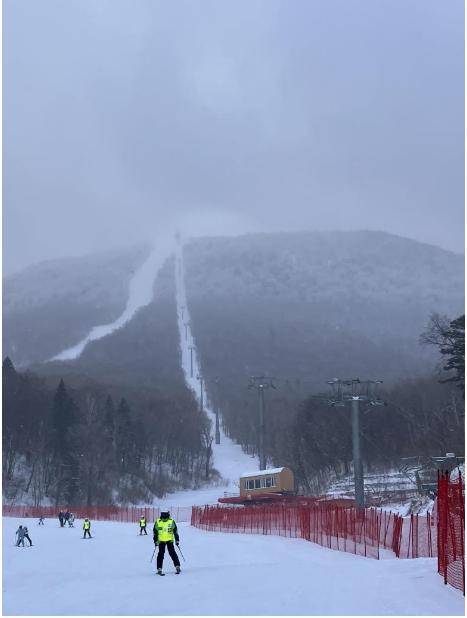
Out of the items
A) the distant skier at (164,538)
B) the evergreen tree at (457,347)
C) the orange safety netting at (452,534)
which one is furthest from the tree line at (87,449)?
the orange safety netting at (452,534)

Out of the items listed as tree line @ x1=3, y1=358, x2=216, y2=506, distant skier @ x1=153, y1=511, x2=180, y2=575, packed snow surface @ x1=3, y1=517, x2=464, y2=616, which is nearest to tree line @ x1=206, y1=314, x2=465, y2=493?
tree line @ x1=3, y1=358, x2=216, y2=506

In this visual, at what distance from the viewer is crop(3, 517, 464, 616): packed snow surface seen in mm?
12508

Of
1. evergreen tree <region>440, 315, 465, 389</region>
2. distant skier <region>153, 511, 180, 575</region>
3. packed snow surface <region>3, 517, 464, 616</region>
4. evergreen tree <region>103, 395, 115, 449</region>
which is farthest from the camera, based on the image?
evergreen tree <region>103, 395, 115, 449</region>

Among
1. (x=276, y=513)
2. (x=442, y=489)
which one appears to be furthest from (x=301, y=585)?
(x=276, y=513)

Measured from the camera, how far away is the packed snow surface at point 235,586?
41.0 feet

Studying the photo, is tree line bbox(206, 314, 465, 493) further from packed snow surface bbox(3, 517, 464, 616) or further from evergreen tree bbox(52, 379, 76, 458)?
packed snow surface bbox(3, 517, 464, 616)

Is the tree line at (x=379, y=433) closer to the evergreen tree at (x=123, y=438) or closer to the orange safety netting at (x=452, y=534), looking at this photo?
the evergreen tree at (x=123, y=438)

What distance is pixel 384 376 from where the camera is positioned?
153375 mm

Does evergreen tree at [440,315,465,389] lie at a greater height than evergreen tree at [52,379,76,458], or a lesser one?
greater

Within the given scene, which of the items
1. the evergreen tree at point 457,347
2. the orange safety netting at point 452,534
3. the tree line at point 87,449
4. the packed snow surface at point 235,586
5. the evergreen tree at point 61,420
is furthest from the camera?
the evergreen tree at point 61,420

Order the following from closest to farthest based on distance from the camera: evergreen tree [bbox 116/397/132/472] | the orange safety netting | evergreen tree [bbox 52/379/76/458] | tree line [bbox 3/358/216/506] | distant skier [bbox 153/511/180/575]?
1. the orange safety netting
2. distant skier [bbox 153/511/180/575]
3. tree line [bbox 3/358/216/506]
4. evergreen tree [bbox 52/379/76/458]
5. evergreen tree [bbox 116/397/132/472]

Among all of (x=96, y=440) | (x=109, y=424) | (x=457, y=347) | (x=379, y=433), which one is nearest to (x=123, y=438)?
(x=109, y=424)

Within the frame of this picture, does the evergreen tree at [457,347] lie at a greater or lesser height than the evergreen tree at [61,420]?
greater

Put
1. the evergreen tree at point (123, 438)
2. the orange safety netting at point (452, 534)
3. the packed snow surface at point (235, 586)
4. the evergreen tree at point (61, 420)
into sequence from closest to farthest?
1. the packed snow surface at point (235, 586)
2. the orange safety netting at point (452, 534)
3. the evergreen tree at point (61, 420)
4. the evergreen tree at point (123, 438)
